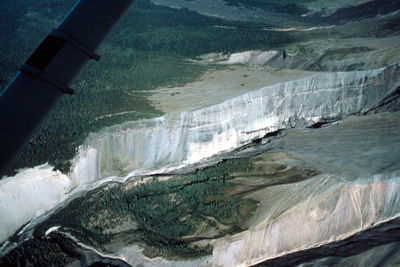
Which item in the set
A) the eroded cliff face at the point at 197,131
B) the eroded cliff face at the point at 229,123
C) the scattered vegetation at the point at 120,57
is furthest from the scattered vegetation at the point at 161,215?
the scattered vegetation at the point at 120,57

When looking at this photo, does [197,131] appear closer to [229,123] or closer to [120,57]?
[229,123]

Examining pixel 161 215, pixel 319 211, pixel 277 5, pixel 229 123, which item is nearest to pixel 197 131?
pixel 229 123

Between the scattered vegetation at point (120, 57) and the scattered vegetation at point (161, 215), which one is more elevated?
the scattered vegetation at point (120, 57)

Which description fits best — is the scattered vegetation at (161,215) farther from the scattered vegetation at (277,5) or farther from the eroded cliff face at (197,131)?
the scattered vegetation at (277,5)

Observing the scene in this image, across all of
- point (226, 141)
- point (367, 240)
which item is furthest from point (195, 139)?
point (367, 240)

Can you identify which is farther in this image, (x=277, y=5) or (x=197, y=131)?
(x=277, y=5)

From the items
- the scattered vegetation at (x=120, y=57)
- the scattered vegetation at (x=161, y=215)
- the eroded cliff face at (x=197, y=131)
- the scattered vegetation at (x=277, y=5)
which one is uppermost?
the scattered vegetation at (x=277, y=5)

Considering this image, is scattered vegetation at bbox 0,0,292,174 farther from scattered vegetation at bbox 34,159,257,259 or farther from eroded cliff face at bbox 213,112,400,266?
eroded cliff face at bbox 213,112,400,266

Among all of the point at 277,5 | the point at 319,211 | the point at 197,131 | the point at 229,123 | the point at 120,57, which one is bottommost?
the point at 319,211
